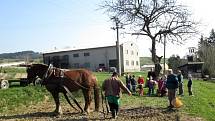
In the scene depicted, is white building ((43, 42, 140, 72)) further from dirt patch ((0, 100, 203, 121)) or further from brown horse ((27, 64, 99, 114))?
brown horse ((27, 64, 99, 114))

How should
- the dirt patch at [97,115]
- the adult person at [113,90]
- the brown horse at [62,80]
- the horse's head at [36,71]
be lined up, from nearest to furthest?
1. the adult person at [113,90]
2. the dirt patch at [97,115]
3. the brown horse at [62,80]
4. the horse's head at [36,71]

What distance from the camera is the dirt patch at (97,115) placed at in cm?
1677

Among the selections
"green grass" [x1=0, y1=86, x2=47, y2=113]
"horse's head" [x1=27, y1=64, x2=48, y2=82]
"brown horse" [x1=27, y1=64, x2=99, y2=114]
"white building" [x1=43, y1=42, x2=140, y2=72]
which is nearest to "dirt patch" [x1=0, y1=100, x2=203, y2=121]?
"brown horse" [x1=27, y1=64, x2=99, y2=114]

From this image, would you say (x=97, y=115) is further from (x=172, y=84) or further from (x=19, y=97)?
(x=19, y=97)

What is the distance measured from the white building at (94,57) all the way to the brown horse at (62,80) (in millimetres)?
65404

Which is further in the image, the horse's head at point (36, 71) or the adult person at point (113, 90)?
the horse's head at point (36, 71)

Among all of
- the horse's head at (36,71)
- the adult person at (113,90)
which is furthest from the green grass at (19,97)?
the adult person at (113,90)

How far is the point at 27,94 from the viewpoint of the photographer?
24.6 meters

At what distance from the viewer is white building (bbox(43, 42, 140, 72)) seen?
8556cm

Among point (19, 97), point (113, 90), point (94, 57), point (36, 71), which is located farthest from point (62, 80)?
point (94, 57)

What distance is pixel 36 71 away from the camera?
59.5ft

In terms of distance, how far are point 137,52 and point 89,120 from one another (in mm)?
82624

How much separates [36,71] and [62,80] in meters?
1.32

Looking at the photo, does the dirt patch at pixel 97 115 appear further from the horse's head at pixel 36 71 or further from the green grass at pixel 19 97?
the horse's head at pixel 36 71
